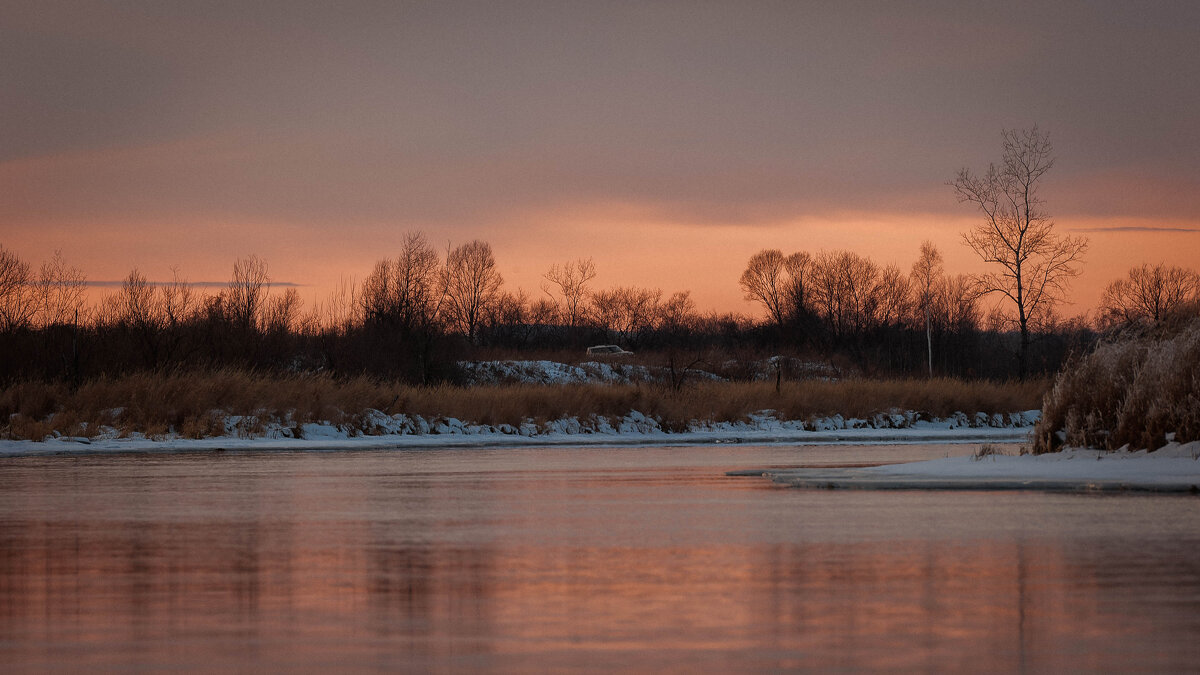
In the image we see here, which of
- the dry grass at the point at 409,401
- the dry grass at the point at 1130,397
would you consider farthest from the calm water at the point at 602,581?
the dry grass at the point at 409,401

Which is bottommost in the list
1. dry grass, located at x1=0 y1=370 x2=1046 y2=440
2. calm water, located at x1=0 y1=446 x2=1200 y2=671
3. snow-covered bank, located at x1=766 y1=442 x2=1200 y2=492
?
calm water, located at x1=0 y1=446 x2=1200 y2=671

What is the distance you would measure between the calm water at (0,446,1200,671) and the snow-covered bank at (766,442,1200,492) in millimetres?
994

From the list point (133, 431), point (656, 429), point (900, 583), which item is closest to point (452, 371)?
point (656, 429)

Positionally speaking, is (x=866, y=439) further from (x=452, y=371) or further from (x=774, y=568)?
(x=774, y=568)

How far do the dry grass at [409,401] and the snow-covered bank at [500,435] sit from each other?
0.36m

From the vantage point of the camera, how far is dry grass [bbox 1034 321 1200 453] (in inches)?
754

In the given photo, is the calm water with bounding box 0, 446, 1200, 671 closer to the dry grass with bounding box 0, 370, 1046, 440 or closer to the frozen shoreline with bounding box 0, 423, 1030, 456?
the frozen shoreline with bounding box 0, 423, 1030, 456

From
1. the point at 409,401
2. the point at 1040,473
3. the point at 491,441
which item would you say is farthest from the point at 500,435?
the point at 1040,473

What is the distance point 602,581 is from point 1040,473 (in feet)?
35.8

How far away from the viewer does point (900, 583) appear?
877 cm

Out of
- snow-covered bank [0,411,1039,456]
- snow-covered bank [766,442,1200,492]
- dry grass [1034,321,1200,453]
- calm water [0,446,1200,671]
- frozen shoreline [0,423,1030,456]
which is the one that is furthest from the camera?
snow-covered bank [0,411,1039,456]

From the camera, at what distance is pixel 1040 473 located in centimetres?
1839

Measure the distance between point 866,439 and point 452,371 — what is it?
19.5m

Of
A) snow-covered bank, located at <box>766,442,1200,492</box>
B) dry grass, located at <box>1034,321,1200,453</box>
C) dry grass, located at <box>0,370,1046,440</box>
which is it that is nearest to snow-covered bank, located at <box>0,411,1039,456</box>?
dry grass, located at <box>0,370,1046,440</box>
